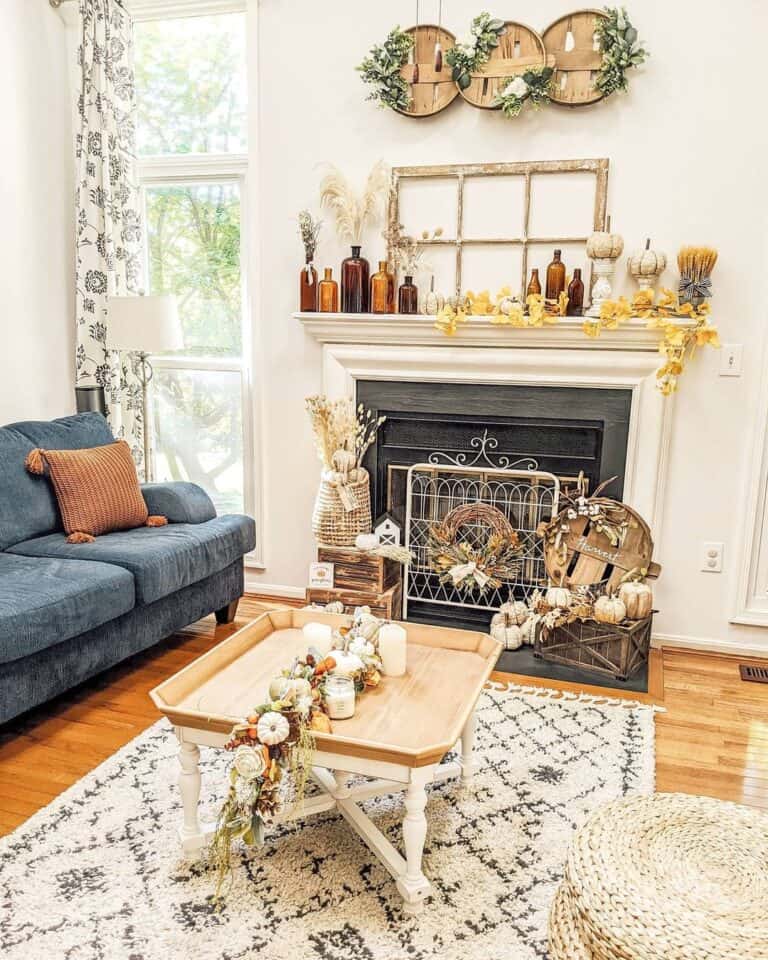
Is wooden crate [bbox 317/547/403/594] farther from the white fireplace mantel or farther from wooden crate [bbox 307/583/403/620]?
the white fireplace mantel

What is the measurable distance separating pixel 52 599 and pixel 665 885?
1989 millimetres

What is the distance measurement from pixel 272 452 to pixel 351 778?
202cm

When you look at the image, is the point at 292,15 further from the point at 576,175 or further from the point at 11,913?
the point at 11,913

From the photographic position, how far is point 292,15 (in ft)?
12.1

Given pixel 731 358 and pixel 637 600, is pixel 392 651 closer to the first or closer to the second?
pixel 637 600

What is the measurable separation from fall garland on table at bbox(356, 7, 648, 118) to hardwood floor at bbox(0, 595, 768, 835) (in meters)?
2.39

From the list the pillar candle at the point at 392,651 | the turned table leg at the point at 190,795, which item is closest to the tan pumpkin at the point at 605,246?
the pillar candle at the point at 392,651

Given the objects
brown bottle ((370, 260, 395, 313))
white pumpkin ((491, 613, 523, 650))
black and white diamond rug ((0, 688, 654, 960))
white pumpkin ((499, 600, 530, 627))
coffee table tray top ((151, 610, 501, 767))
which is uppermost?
brown bottle ((370, 260, 395, 313))

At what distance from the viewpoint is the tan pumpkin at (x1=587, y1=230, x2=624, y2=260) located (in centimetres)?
326

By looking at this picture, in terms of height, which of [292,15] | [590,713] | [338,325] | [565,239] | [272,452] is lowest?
[590,713]

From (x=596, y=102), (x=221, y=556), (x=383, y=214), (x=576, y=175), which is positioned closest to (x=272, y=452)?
(x=221, y=556)

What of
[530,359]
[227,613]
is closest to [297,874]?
[227,613]

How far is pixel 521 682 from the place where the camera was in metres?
3.21

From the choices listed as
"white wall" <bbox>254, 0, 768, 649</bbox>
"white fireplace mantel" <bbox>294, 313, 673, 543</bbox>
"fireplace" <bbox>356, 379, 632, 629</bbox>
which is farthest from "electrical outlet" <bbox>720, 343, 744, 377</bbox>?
"fireplace" <bbox>356, 379, 632, 629</bbox>
